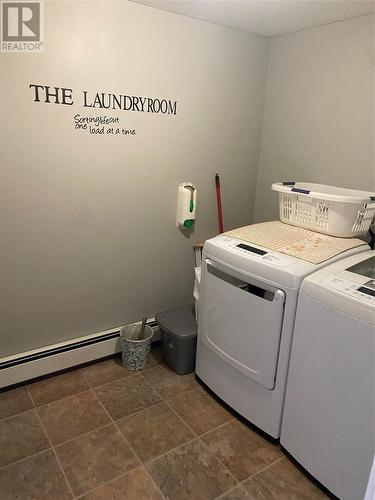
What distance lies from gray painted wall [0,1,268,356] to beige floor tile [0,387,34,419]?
25 centimetres

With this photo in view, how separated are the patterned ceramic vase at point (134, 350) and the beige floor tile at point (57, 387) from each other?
284mm

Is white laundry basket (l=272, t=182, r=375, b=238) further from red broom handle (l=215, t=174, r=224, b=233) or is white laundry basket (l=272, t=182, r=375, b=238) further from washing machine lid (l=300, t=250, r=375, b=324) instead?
red broom handle (l=215, t=174, r=224, b=233)

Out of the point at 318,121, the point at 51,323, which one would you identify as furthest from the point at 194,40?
the point at 51,323

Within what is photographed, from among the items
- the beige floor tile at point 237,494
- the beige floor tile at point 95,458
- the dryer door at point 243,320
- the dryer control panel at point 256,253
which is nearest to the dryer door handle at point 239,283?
the dryer door at point 243,320

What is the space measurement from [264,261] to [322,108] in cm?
119

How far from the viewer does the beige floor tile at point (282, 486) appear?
161 centimetres

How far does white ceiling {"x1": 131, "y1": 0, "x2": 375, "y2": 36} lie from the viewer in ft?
6.17

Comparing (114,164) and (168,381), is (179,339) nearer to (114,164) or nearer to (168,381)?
(168,381)

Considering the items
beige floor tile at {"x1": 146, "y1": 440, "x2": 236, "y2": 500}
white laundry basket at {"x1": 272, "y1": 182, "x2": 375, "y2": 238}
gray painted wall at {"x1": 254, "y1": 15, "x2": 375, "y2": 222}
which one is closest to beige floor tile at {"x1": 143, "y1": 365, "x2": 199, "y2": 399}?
beige floor tile at {"x1": 146, "y1": 440, "x2": 236, "y2": 500}

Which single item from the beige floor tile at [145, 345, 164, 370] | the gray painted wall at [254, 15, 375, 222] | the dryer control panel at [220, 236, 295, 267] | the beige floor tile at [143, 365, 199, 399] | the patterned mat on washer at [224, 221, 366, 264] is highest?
the gray painted wall at [254, 15, 375, 222]

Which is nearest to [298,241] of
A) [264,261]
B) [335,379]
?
[264,261]

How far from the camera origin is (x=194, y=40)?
2221 millimetres

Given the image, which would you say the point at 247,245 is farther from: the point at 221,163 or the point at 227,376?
the point at 221,163

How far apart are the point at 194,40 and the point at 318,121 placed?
0.90 meters
